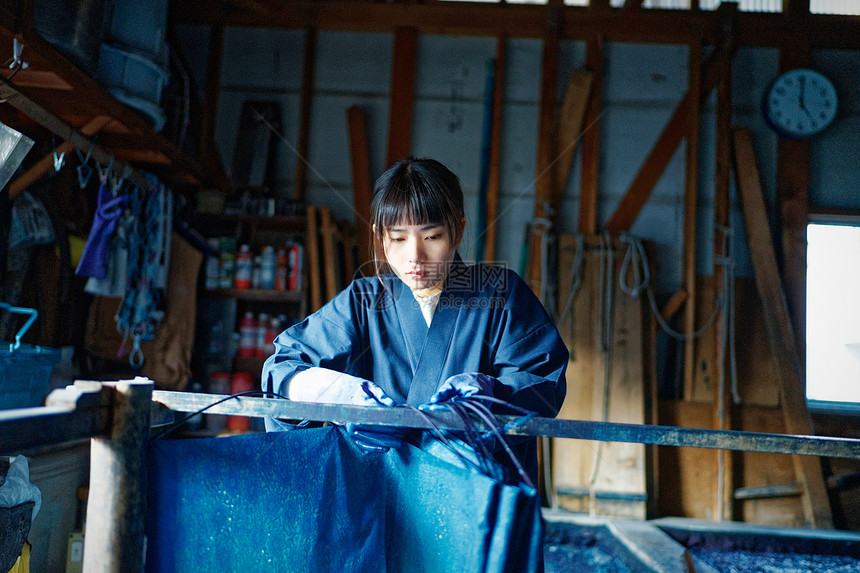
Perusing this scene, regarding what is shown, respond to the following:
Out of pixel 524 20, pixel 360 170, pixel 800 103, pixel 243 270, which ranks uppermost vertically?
pixel 524 20

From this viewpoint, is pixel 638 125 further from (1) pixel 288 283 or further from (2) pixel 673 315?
(1) pixel 288 283

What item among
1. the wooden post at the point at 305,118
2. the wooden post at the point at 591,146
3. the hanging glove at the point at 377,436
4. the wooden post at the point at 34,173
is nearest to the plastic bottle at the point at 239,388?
the wooden post at the point at 305,118

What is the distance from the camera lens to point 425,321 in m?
1.55

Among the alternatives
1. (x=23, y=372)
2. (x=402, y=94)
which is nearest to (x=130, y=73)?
(x=23, y=372)

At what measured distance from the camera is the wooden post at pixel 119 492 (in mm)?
846

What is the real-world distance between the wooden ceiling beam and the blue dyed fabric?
12.5ft

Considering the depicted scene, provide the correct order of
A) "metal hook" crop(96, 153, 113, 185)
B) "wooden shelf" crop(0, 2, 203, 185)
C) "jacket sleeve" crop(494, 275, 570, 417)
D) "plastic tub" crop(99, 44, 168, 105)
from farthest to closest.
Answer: "metal hook" crop(96, 153, 113, 185) < "plastic tub" crop(99, 44, 168, 105) < "wooden shelf" crop(0, 2, 203, 185) < "jacket sleeve" crop(494, 275, 570, 417)

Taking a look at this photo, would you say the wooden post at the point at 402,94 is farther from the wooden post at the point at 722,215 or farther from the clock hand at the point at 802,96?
the clock hand at the point at 802,96

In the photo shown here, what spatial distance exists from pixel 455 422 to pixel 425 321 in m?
0.62

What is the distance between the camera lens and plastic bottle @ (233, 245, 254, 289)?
389 cm

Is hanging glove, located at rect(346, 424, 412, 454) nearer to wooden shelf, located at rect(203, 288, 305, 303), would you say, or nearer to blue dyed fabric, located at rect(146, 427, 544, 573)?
blue dyed fabric, located at rect(146, 427, 544, 573)

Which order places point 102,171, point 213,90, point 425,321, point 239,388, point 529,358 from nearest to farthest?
point 529,358
point 425,321
point 102,171
point 239,388
point 213,90

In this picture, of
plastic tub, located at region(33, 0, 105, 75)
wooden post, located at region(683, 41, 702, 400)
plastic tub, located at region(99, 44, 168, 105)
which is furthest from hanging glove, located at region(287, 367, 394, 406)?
wooden post, located at region(683, 41, 702, 400)

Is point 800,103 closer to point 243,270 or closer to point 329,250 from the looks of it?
point 329,250
